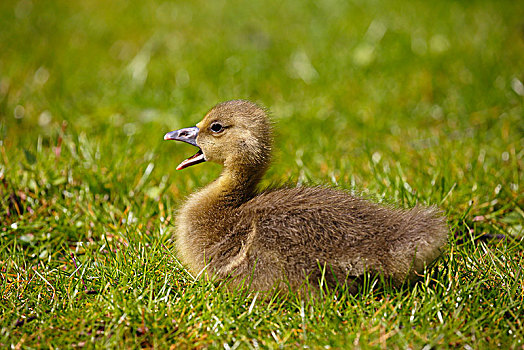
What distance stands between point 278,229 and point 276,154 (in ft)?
3.12

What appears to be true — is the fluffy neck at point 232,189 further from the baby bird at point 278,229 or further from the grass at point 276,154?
the grass at point 276,154

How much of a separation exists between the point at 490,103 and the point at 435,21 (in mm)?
2278

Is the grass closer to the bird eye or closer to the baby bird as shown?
the baby bird

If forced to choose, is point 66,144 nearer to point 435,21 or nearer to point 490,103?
point 490,103

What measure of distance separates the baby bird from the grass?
0.43ft

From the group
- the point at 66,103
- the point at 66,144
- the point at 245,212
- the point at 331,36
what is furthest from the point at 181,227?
the point at 331,36

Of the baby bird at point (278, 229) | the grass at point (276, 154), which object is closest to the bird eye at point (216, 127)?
the baby bird at point (278, 229)

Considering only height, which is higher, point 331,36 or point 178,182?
point 331,36

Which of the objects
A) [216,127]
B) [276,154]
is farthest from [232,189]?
[276,154]

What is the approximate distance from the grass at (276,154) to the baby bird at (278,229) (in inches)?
5.2

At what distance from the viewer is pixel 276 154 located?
12.4ft

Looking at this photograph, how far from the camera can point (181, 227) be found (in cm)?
332

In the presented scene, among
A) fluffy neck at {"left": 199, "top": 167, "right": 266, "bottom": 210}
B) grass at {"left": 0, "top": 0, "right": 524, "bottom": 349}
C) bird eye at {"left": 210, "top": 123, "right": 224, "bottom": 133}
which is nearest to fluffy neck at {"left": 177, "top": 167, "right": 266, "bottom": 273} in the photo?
fluffy neck at {"left": 199, "top": 167, "right": 266, "bottom": 210}

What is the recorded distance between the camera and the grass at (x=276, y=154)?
110 inches
